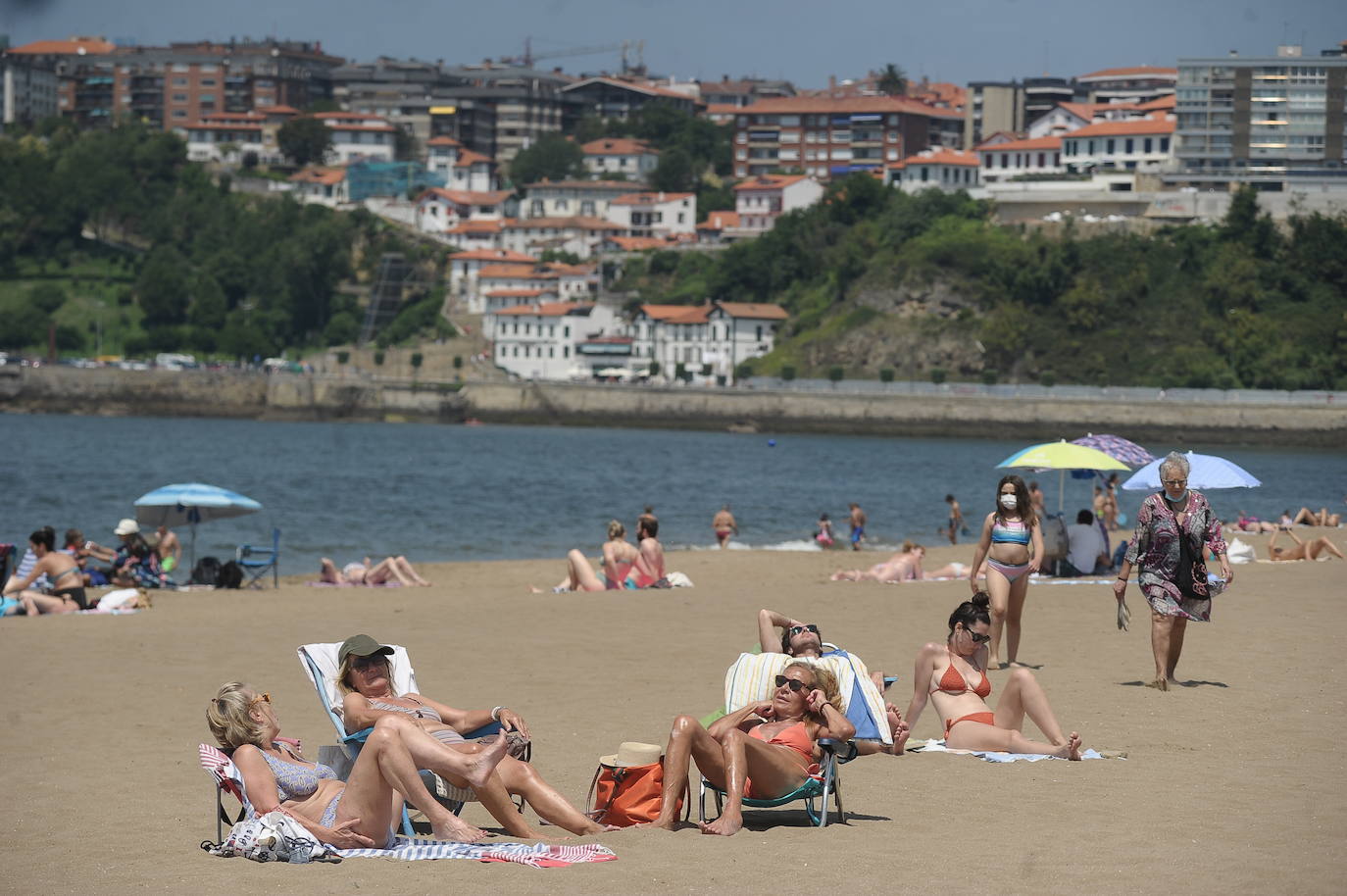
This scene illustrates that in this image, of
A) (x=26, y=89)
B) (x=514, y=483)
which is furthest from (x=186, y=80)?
(x=514, y=483)

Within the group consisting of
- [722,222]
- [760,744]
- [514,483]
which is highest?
[722,222]

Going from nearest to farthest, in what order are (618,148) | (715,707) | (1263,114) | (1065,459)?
1. (715,707)
2. (1065,459)
3. (1263,114)
4. (618,148)

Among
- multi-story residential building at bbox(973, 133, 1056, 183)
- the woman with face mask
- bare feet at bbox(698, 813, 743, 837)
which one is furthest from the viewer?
multi-story residential building at bbox(973, 133, 1056, 183)

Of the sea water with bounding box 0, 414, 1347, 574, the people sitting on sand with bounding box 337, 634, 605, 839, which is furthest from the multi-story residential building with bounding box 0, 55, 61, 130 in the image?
the people sitting on sand with bounding box 337, 634, 605, 839

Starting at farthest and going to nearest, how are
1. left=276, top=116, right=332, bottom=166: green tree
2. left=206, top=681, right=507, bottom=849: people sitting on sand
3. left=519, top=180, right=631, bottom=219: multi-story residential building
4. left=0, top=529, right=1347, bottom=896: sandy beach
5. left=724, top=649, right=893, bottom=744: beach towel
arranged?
left=276, top=116, right=332, bottom=166: green tree
left=519, top=180, right=631, bottom=219: multi-story residential building
left=724, top=649, right=893, bottom=744: beach towel
left=206, top=681, right=507, bottom=849: people sitting on sand
left=0, top=529, right=1347, bottom=896: sandy beach

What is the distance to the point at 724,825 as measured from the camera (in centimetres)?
672

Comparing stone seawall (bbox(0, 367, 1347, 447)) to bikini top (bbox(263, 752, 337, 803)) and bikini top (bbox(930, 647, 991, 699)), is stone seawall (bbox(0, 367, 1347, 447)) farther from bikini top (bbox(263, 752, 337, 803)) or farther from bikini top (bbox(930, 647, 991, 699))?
bikini top (bbox(263, 752, 337, 803))

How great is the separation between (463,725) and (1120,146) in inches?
3765

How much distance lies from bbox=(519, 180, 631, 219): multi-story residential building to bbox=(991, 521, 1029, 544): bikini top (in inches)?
4068

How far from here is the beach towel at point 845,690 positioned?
294 inches

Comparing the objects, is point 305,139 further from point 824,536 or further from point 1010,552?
point 1010,552

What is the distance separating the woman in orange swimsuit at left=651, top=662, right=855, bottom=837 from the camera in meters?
6.76

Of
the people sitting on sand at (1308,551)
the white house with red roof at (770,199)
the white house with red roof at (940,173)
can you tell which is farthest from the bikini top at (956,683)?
the white house with red roof at (770,199)

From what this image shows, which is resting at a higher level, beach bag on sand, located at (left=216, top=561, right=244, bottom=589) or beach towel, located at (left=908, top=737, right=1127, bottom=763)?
beach towel, located at (left=908, top=737, right=1127, bottom=763)
